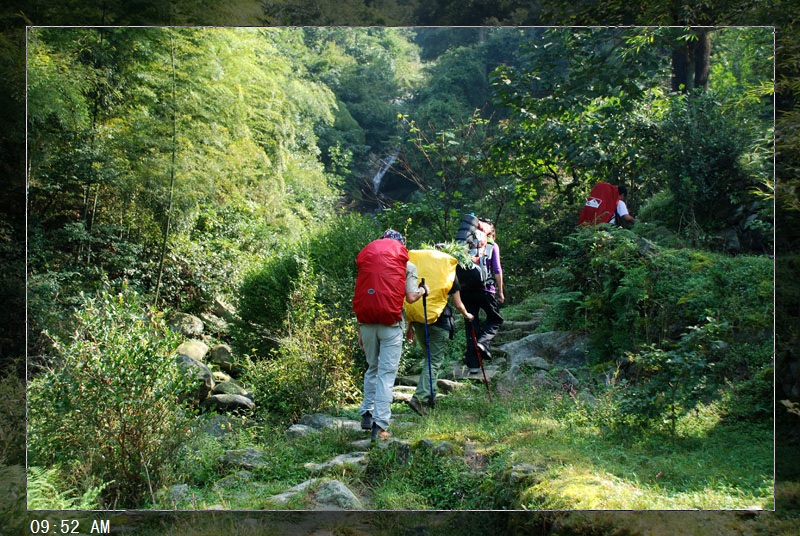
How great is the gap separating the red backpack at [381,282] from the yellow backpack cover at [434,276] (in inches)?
11.5

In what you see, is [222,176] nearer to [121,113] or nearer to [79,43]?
[121,113]

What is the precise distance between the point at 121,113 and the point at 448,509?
4048 mm

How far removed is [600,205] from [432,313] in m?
1.63

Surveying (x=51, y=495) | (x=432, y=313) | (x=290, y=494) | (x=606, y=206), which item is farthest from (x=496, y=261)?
(x=51, y=495)

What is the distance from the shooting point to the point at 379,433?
6133 mm

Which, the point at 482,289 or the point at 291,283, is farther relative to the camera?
the point at 291,283

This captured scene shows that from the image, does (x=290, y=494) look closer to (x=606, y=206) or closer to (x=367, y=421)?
(x=367, y=421)

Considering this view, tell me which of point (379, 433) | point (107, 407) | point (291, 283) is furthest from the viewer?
point (291, 283)

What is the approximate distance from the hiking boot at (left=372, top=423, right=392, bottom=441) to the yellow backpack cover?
1.00 meters

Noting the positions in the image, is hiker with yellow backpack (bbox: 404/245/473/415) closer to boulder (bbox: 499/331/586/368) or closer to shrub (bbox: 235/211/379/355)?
boulder (bbox: 499/331/586/368)

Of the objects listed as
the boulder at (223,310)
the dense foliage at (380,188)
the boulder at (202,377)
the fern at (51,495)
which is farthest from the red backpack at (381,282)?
the fern at (51,495)

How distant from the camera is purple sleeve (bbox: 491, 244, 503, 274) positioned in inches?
260

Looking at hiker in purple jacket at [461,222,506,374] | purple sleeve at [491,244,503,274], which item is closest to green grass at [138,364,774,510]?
hiker in purple jacket at [461,222,506,374]

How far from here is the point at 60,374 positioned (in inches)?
217
